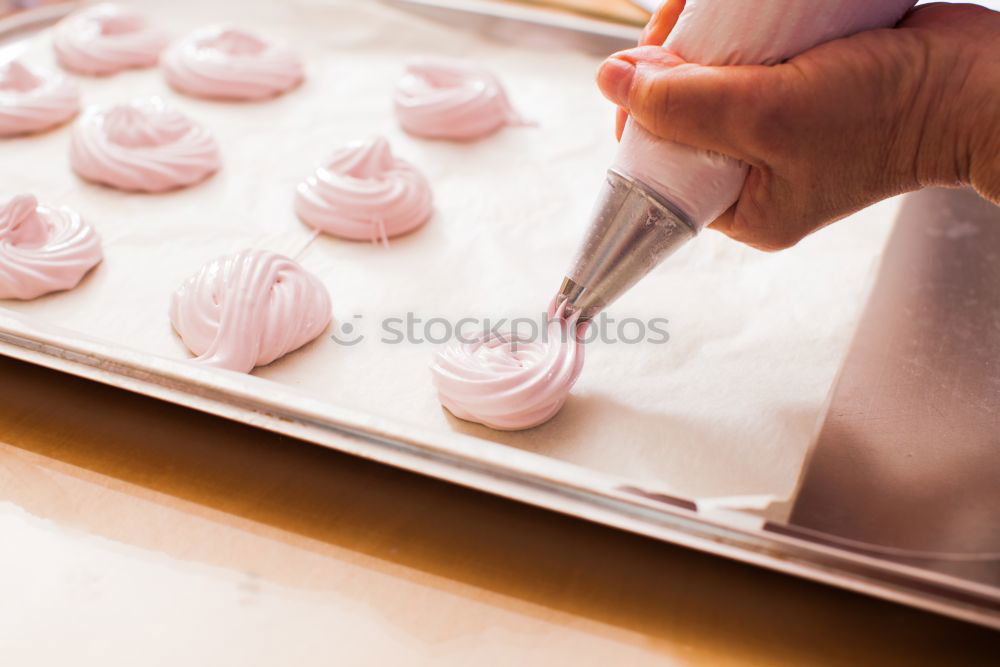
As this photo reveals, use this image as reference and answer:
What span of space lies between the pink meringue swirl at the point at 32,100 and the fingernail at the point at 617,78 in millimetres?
1527

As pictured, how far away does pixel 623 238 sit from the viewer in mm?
1264

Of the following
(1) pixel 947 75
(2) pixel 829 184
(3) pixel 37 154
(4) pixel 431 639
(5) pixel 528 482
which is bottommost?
(3) pixel 37 154

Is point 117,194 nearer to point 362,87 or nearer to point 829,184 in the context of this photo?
point 362,87

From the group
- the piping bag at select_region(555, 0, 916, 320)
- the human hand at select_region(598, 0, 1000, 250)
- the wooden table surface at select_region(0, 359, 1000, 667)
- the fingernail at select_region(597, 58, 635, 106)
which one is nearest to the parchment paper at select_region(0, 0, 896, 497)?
the wooden table surface at select_region(0, 359, 1000, 667)

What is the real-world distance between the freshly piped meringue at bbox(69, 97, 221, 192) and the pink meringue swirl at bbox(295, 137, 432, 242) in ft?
0.90

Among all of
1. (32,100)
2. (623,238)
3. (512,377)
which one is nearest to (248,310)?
(512,377)

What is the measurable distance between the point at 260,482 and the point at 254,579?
0.17 m

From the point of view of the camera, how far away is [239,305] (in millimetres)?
1479

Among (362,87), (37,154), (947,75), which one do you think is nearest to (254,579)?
(947,75)

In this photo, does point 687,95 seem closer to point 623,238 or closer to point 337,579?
point 623,238

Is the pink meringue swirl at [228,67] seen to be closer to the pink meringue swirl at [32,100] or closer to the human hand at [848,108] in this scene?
the pink meringue swirl at [32,100]

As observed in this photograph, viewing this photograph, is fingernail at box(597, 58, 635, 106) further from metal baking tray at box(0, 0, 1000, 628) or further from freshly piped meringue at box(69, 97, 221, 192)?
freshly piped meringue at box(69, 97, 221, 192)

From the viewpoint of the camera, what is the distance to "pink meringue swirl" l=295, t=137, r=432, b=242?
71.6 inches

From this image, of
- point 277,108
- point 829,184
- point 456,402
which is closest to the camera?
point 829,184
